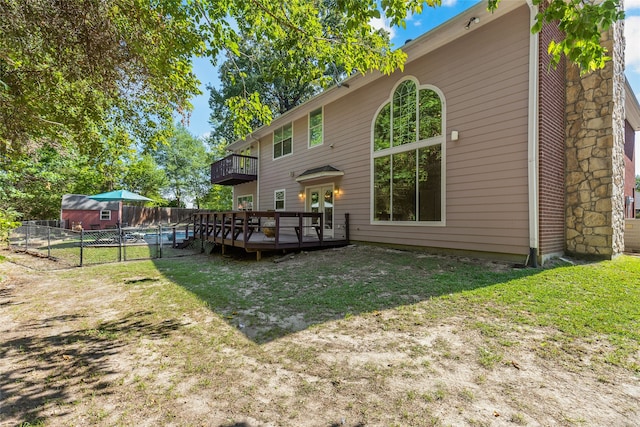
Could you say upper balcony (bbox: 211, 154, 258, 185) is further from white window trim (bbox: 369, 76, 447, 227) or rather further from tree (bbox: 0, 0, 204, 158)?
tree (bbox: 0, 0, 204, 158)

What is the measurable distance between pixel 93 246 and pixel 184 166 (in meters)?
20.9

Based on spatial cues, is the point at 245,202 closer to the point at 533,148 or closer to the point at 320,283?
the point at 320,283

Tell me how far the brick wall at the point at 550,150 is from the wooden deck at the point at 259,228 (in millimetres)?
5177

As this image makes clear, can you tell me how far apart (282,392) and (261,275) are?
4.18 metres

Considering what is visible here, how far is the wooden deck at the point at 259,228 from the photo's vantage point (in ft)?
25.5

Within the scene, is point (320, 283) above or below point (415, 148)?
below

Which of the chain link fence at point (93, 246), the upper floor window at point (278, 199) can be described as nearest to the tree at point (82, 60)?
the chain link fence at point (93, 246)

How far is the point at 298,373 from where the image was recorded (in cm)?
248

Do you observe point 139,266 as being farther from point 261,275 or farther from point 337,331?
point 337,331

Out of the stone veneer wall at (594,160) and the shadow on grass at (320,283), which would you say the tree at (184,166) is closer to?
the shadow on grass at (320,283)

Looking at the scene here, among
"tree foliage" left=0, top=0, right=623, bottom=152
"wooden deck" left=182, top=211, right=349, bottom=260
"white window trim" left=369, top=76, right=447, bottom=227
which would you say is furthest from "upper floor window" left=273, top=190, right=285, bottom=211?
"tree foliage" left=0, top=0, right=623, bottom=152

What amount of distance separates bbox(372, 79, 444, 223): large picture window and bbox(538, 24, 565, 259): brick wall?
1954 mm

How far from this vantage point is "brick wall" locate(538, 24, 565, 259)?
581 cm

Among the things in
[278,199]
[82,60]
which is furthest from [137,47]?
[278,199]
